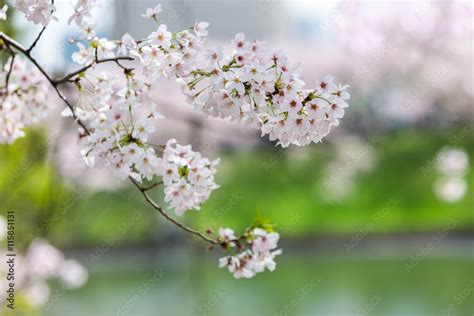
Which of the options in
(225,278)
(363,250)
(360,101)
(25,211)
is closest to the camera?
(25,211)

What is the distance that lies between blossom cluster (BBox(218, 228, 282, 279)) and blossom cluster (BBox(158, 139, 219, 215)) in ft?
0.25

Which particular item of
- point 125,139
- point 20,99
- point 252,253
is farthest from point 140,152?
point 20,99

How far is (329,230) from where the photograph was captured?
11344 millimetres

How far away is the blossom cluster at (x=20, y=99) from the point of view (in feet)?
4.36

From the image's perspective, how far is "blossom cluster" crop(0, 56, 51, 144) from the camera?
4.36ft

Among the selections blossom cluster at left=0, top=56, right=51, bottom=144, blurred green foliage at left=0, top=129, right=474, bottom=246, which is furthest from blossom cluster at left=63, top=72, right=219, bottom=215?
blurred green foliage at left=0, top=129, right=474, bottom=246

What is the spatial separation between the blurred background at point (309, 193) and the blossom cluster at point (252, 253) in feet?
0.14

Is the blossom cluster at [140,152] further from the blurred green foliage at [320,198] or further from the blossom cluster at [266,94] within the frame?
the blurred green foliage at [320,198]

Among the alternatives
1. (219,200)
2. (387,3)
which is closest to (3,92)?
(387,3)

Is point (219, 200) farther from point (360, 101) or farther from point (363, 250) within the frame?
point (360, 101)

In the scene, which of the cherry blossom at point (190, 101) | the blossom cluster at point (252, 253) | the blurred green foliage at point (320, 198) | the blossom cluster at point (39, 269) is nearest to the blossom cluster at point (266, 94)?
the cherry blossom at point (190, 101)

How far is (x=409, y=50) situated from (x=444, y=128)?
7092 mm

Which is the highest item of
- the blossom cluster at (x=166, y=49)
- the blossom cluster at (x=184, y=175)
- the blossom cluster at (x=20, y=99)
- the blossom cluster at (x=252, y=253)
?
the blossom cluster at (x=20, y=99)

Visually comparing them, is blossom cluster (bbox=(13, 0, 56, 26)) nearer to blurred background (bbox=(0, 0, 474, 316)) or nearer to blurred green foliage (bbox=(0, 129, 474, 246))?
blurred background (bbox=(0, 0, 474, 316))
